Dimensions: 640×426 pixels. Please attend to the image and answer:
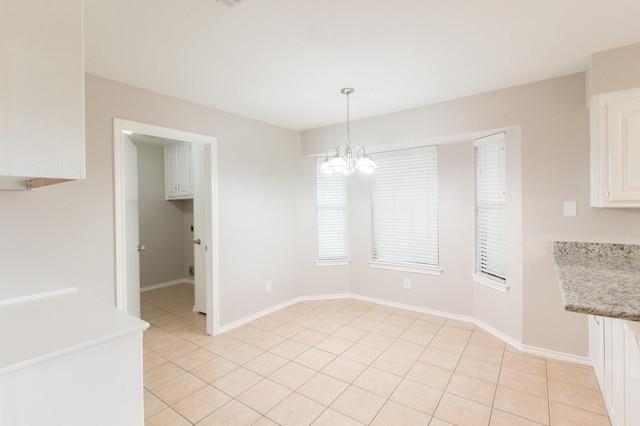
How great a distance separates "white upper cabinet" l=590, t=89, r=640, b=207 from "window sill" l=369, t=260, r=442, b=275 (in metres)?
1.80

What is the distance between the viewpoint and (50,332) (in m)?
1.36

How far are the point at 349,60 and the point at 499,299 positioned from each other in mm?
2714

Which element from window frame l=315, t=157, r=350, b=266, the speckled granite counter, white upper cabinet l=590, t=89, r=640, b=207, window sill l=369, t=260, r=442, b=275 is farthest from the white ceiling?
window sill l=369, t=260, r=442, b=275

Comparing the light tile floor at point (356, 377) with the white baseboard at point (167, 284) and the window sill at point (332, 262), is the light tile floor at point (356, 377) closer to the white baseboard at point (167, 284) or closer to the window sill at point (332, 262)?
the window sill at point (332, 262)

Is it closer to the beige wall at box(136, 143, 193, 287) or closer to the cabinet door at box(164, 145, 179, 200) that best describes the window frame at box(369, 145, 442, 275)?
the cabinet door at box(164, 145, 179, 200)

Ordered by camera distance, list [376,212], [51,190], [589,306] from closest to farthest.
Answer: [589,306]
[51,190]
[376,212]

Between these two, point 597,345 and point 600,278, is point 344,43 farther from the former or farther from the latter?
point 597,345

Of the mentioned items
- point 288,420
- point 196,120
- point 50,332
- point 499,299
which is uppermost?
point 196,120

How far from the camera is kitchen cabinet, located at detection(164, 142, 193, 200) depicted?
477cm

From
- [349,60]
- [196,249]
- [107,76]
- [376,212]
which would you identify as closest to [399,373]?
[376,212]

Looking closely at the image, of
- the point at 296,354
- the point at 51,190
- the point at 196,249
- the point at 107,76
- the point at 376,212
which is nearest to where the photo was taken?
the point at 51,190

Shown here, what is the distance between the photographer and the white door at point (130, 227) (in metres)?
2.61

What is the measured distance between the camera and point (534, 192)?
2666 mm

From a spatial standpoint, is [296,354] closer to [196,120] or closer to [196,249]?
[196,249]
